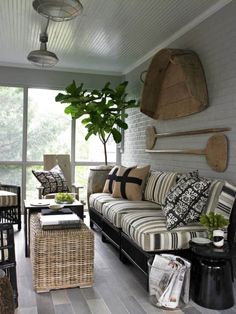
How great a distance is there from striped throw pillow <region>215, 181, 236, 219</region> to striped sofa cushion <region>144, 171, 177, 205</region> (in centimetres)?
86

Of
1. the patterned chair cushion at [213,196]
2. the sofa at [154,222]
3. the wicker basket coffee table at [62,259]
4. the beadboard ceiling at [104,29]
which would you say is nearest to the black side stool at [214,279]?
the sofa at [154,222]

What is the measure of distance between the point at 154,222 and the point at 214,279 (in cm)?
66

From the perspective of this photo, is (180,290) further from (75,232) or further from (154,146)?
(154,146)

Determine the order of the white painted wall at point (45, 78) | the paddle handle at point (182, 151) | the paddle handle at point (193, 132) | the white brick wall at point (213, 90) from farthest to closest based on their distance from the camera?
the white painted wall at point (45, 78) → the paddle handle at point (182, 151) → the paddle handle at point (193, 132) → the white brick wall at point (213, 90)

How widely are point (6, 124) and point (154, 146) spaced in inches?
103

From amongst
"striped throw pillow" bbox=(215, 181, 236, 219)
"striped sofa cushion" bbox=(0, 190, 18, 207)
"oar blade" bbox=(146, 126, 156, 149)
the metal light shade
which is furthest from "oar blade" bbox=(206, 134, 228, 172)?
"striped sofa cushion" bbox=(0, 190, 18, 207)

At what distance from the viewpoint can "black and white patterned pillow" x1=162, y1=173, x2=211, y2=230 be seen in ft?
8.81

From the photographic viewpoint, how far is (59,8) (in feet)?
8.36

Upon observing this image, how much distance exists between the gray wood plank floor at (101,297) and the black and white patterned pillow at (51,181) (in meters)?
1.73

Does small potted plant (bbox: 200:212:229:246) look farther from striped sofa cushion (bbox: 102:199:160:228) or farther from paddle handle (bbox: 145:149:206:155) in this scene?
paddle handle (bbox: 145:149:206:155)

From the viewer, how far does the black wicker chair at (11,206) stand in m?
→ 4.36

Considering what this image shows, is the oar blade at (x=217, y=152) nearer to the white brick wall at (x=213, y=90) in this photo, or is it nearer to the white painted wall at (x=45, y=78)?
the white brick wall at (x=213, y=90)

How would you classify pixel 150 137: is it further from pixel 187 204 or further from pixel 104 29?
pixel 187 204

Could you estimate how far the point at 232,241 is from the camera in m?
2.68
